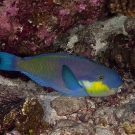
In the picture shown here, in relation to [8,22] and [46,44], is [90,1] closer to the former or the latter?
[46,44]

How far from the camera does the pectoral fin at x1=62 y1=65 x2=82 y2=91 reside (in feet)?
8.97

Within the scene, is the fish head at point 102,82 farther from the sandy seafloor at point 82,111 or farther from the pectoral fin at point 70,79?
the sandy seafloor at point 82,111

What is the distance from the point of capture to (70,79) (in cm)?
275

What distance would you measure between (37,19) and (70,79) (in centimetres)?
169

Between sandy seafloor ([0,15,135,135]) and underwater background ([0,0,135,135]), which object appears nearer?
underwater background ([0,0,135,135])

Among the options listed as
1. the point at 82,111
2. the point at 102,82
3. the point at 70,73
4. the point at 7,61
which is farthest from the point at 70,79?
the point at 82,111

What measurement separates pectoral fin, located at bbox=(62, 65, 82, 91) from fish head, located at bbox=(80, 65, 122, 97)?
0.32 ft

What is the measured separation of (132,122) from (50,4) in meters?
2.26

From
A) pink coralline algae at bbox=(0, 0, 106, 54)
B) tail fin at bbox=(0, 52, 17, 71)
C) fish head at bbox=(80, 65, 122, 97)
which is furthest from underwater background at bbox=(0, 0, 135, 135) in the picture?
fish head at bbox=(80, 65, 122, 97)

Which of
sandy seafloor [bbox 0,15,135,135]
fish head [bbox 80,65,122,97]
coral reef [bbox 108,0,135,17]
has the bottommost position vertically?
sandy seafloor [bbox 0,15,135,135]

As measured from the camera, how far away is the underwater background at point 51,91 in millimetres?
3818

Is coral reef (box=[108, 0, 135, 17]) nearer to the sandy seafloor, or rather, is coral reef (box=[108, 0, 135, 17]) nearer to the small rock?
the sandy seafloor

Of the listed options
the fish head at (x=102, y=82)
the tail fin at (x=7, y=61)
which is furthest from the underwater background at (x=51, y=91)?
the fish head at (x=102, y=82)

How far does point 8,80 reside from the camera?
Answer: 203 inches
